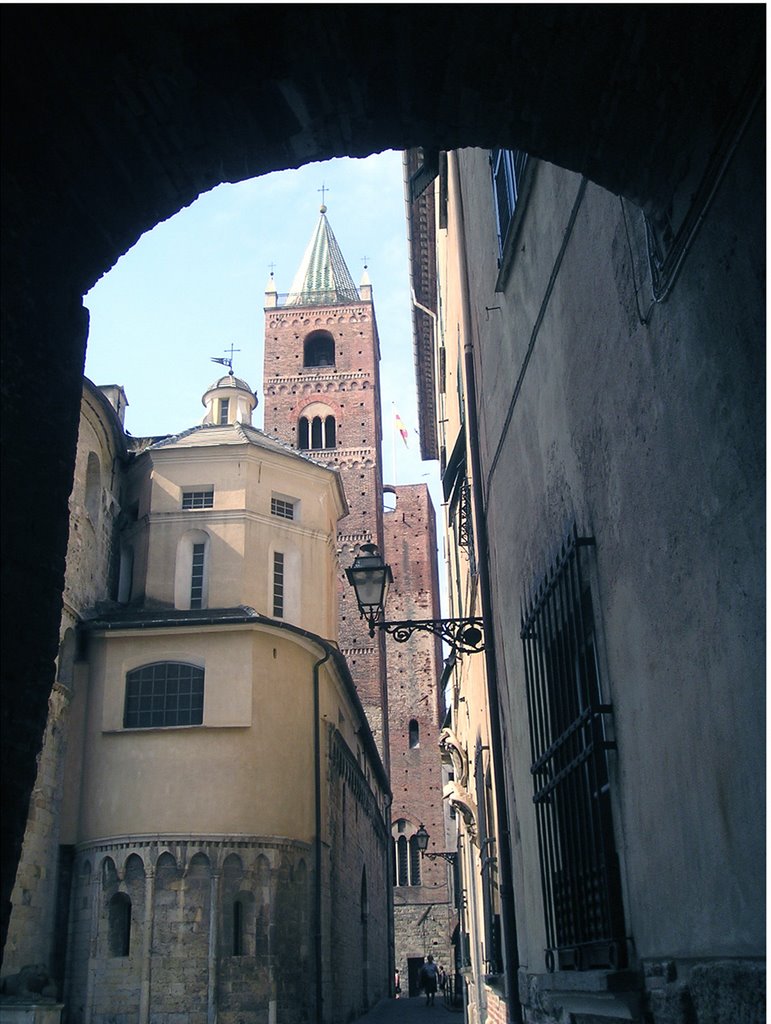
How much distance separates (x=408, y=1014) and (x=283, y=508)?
45.6ft

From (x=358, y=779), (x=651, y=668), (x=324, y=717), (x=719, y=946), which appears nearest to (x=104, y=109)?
(x=651, y=668)

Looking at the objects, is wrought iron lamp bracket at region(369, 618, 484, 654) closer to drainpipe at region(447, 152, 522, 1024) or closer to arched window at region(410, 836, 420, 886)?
Result: drainpipe at region(447, 152, 522, 1024)

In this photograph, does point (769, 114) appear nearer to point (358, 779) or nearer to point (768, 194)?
point (768, 194)

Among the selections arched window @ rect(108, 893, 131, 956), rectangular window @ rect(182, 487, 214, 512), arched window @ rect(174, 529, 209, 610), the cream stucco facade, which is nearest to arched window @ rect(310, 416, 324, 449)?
the cream stucco facade

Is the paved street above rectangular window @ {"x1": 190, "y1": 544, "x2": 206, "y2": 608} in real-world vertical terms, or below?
below

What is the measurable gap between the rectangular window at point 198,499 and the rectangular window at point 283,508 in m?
1.40

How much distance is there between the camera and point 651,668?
13.0 ft

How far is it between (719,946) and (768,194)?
219 cm

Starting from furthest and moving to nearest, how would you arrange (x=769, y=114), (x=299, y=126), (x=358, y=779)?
(x=358, y=779)
(x=299, y=126)
(x=769, y=114)

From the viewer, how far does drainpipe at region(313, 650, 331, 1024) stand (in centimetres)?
1931

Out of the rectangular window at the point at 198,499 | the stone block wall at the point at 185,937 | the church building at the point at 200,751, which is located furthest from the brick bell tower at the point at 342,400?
the stone block wall at the point at 185,937

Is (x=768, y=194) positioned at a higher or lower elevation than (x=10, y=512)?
higher

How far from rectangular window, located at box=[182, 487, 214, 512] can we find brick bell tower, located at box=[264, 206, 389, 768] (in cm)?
2217

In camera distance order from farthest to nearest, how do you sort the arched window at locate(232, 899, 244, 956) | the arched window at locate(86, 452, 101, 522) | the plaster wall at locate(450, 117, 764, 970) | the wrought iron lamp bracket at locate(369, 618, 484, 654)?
the arched window at locate(86, 452, 101, 522)
the arched window at locate(232, 899, 244, 956)
the wrought iron lamp bracket at locate(369, 618, 484, 654)
the plaster wall at locate(450, 117, 764, 970)
